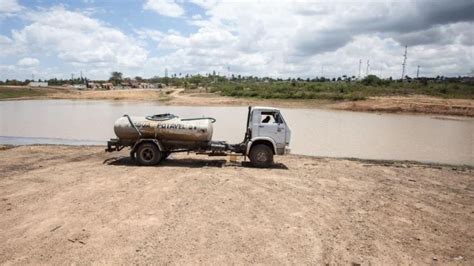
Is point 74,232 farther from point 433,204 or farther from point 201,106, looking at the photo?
point 201,106

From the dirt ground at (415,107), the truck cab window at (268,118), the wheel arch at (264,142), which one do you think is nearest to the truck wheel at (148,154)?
the wheel arch at (264,142)

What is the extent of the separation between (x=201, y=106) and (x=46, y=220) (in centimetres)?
4585

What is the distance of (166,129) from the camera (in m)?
13.5

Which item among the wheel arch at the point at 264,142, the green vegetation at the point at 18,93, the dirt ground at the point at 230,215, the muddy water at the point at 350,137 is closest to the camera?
the dirt ground at the point at 230,215

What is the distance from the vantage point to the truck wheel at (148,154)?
13.4 metres

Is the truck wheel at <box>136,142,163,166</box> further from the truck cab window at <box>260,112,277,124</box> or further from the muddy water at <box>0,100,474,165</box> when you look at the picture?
the muddy water at <box>0,100,474,165</box>

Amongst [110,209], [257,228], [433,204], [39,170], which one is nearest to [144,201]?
[110,209]

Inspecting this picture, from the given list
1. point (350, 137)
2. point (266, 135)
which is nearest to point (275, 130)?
point (266, 135)

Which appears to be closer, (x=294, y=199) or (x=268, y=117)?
(x=294, y=199)

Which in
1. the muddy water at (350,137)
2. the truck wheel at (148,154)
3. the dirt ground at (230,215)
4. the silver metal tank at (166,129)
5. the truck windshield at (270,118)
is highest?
the truck windshield at (270,118)

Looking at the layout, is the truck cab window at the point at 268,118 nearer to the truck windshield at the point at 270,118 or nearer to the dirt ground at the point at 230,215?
the truck windshield at the point at 270,118

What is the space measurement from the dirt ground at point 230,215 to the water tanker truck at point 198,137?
64 centimetres

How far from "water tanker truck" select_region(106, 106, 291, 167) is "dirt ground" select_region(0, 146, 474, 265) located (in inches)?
25.2

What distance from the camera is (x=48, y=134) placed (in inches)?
950
